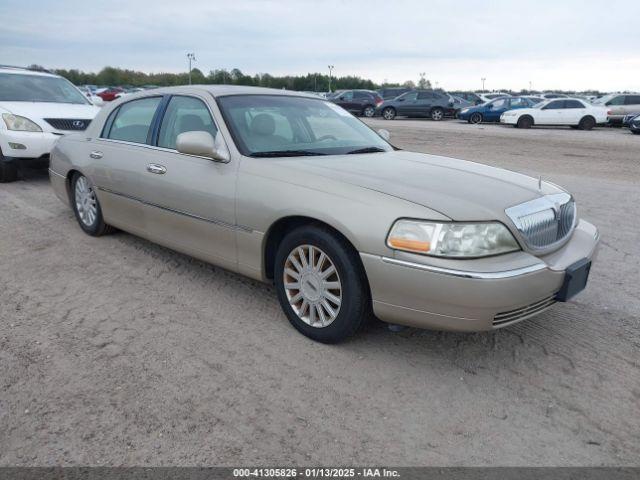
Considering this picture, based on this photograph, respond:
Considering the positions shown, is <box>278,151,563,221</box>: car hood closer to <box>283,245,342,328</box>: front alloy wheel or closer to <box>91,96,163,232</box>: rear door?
<box>283,245,342,328</box>: front alloy wheel

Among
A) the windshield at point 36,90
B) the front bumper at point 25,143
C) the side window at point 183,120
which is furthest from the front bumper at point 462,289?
the windshield at point 36,90

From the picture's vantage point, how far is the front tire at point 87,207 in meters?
5.19

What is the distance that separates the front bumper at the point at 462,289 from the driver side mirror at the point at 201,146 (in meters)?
1.35

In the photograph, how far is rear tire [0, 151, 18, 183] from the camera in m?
7.98

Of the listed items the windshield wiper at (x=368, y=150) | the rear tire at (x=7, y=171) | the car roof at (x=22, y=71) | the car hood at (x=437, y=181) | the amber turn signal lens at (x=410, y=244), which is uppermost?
the car roof at (x=22, y=71)

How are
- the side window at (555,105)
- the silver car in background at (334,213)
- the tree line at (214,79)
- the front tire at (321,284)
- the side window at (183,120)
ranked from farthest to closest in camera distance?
the tree line at (214,79) < the side window at (555,105) < the side window at (183,120) < the front tire at (321,284) < the silver car in background at (334,213)

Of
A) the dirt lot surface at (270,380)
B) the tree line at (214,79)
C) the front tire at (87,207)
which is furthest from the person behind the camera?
the tree line at (214,79)

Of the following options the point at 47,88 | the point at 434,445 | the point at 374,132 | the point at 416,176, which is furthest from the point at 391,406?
the point at 47,88

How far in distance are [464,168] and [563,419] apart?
182cm

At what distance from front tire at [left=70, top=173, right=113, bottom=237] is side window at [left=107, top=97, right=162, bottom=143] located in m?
0.62

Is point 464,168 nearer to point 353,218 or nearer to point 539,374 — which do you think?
point 353,218

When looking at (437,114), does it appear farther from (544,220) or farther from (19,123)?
(544,220)

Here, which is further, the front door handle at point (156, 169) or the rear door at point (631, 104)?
the rear door at point (631, 104)

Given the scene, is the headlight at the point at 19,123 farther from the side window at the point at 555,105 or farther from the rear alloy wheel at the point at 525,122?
the side window at the point at 555,105
